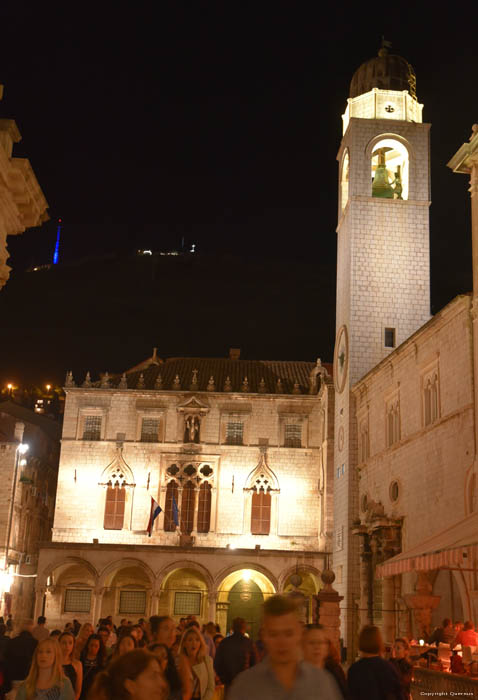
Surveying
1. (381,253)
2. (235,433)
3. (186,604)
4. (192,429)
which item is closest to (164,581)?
(186,604)

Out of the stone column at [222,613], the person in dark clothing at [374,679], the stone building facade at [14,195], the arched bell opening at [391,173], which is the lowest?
the stone column at [222,613]

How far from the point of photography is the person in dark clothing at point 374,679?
671 centimetres

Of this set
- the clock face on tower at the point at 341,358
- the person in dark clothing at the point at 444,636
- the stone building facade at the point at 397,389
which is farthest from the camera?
the clock face on tower at the point at 341,358

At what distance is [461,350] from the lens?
22781mm

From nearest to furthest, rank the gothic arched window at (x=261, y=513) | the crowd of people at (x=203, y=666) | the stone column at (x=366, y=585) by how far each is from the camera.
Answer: the crowd of people at (x=203, y=666) < the stone column at (x=366, y=585) < the gothic arched window at (x=261, y=513)

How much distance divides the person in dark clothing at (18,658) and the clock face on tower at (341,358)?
25.5 m

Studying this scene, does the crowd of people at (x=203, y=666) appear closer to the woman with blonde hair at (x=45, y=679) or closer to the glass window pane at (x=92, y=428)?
the woman with blonde hair at (x=45, y=679)

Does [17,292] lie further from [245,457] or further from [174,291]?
[245,457]

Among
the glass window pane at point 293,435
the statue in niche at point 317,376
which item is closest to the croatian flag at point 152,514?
the glass window pane at point 293,435

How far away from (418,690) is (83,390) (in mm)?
31796

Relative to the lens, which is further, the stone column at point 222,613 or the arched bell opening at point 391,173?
the stone column at point 222,613

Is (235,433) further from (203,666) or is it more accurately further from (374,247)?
(203,666)

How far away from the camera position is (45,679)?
6.57 metres

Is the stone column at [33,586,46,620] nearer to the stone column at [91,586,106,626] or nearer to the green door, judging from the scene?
the stone column at [91,586,106,626]
